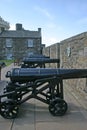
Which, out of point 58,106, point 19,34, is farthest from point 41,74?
point 19,34

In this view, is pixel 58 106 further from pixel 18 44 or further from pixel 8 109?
pixel 18 44

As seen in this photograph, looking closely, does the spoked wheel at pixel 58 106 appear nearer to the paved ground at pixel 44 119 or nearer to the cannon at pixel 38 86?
the cannon at pixel 38 86

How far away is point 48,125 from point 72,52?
5228 mm

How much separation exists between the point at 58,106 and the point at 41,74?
781mm

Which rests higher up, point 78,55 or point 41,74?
point 78,55

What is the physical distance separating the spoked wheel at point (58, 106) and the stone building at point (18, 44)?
50273 mm

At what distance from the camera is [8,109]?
17.8ft

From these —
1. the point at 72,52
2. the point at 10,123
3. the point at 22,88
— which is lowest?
the point at 10,123

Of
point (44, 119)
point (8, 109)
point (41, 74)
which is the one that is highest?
point (41, 74)

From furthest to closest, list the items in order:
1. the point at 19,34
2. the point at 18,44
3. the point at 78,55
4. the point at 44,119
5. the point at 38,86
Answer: the point at 19,34, the point at 18,44, the point at 78,55, the point at 38,86, the point at 44,119

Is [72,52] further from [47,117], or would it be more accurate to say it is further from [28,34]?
[28,34]

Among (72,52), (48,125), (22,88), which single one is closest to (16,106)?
(22,88)

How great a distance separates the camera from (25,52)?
185 feet

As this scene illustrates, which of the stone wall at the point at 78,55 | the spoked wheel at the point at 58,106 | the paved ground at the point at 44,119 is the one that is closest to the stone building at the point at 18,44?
the stone wall at the point at 78,55
